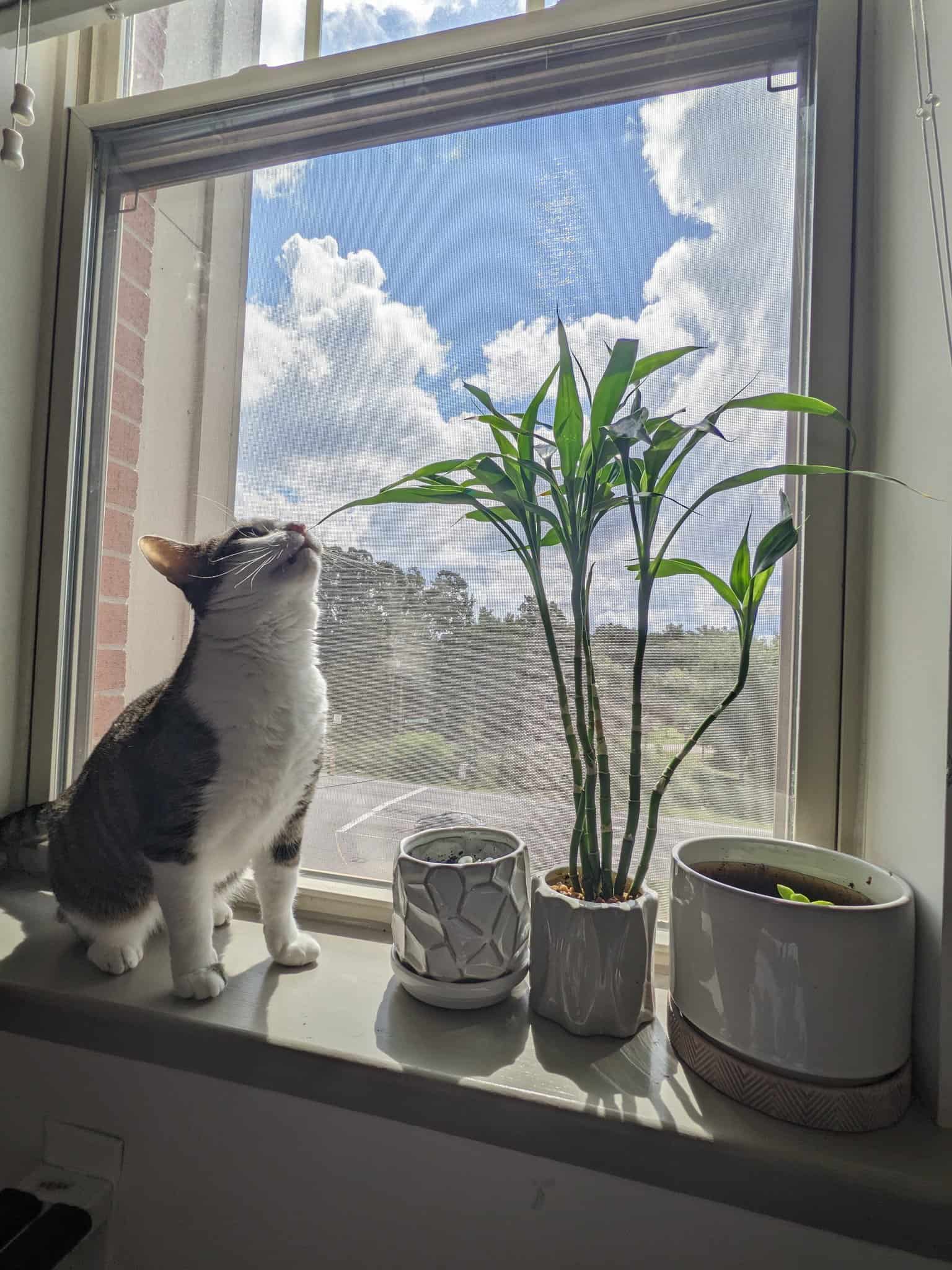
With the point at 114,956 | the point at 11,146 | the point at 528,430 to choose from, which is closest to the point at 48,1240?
the point at 114,956

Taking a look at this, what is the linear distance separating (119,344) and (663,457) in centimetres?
94

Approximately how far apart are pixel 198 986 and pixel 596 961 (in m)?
0.44

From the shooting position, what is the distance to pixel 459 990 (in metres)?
0.68

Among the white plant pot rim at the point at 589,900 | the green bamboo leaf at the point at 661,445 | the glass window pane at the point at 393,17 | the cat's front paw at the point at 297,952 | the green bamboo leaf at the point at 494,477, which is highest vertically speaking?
the glass window pane at the point at 393,17

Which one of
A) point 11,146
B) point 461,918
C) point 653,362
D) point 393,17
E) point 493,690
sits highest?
point 393,17

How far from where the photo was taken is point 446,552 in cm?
90

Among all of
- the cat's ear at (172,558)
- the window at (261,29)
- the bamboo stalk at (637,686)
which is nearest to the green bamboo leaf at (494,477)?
the bamboo stalk at (637,686)

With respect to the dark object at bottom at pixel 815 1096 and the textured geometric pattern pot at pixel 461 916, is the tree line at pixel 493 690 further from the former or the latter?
the dark object at bottom at pixel 815 1096

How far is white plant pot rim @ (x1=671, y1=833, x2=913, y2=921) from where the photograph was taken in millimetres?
530

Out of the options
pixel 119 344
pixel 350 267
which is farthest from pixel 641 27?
pixel 119 344

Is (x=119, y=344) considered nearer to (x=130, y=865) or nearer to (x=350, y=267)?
(x=350, y=267)

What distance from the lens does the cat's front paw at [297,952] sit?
2.59 ft

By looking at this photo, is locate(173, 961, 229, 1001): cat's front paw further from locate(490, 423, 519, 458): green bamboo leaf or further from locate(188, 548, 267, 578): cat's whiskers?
locate(490, 423, 519, 458): green bamboo leaf

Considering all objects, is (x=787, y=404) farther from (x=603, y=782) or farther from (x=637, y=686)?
(x=603, y=782)
